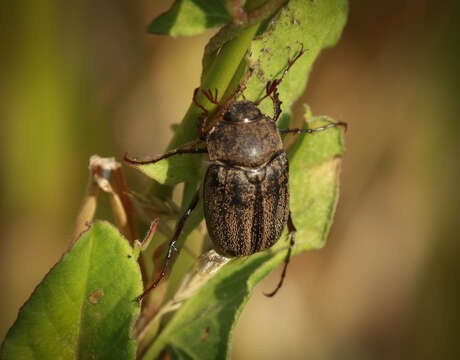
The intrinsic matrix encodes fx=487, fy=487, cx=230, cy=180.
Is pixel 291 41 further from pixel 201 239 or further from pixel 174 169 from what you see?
pixel 201 239

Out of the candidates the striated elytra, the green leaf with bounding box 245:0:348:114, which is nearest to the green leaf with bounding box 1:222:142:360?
the striated elytra

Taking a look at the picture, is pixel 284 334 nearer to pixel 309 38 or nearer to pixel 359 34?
pixel 359 34

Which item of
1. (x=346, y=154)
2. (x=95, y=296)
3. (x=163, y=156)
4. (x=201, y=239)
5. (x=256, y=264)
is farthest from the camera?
(x=346, y=154)

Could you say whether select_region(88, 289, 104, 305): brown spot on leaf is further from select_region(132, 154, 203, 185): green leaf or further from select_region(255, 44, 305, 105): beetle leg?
select_region(255, 44, 305, 105): beetle leg

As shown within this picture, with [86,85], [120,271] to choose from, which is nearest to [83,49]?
A: [86,85]

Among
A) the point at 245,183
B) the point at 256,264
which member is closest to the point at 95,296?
the point at 256,264

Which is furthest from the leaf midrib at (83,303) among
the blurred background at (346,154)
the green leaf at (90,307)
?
the blurred background at (346,154)

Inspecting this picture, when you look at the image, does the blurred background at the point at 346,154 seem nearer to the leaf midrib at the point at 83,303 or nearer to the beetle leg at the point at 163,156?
the beetle leg at the point at 163,156
